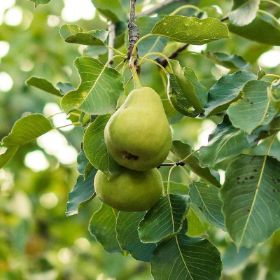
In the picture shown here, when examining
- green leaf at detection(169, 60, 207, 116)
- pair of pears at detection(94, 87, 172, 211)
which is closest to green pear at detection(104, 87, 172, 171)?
pair of pears at detection(94, 87, 172, 211)

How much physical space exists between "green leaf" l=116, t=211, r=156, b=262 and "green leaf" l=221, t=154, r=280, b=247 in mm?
379

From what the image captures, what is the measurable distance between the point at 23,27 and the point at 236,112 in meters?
3.77

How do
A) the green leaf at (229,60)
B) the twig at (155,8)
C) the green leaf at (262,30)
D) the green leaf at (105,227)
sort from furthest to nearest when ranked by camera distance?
the twig at (155,8) → the green leaf at (229,60) → the green leaf at (262,30) → the green leaf at (105,227)

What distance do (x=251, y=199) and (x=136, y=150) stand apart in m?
0.27

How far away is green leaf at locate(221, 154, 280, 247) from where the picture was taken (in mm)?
1462

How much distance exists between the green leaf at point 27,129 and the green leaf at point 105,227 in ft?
0.83

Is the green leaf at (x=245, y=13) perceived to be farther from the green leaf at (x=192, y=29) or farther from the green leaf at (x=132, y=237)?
the green leaf at (x=132, y=237)

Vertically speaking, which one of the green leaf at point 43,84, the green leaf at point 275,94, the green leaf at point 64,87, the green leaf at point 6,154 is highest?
the green leaf at point 275,94

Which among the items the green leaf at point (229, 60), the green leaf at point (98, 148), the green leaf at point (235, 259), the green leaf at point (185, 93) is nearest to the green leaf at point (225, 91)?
the green leaf at point (185, 93)

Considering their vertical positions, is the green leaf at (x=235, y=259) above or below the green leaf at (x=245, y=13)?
below

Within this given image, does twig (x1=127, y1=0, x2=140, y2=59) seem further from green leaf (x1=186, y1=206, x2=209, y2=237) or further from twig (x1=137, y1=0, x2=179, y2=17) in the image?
twig (x1=137, y1=0, x2=179, y2=17)

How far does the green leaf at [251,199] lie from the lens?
1462 mm

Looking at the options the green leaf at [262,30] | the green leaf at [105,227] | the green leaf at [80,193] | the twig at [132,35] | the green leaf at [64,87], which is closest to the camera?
the twig at [132,35]

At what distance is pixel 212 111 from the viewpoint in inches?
63.7
